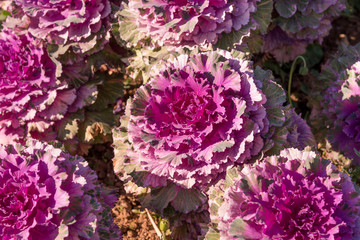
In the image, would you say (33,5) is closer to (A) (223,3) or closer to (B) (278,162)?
(A) (223,3)

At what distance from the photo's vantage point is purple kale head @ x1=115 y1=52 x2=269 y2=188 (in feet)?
7.32

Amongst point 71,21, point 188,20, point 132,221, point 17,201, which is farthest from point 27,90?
point 132,221

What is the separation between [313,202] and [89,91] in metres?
2.05

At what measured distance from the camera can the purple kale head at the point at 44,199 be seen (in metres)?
2.02

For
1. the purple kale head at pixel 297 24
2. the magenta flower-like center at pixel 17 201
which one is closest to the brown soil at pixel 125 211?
the magenta flower-like center at pixel 17 201

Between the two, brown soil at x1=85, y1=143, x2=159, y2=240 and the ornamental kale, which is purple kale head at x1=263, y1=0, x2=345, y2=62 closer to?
the ornamental kale

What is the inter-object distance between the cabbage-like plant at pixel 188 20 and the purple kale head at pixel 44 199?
1.10 meters

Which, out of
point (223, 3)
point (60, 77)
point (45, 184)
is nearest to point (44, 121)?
point (60, 77)

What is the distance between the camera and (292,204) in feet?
6.27

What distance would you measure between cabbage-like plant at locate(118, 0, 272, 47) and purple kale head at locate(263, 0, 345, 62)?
492mm

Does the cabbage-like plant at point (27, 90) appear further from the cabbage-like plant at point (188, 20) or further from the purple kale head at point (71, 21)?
the cabbage-like plant at point (188, 20)

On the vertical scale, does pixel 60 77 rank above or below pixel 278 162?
below

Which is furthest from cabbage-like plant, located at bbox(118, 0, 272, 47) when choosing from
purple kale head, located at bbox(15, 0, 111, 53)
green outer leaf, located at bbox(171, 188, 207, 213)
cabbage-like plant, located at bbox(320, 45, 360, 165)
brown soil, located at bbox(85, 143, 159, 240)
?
brown soil, located at bbox(85, 143, 159, 240)

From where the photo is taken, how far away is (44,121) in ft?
10.6
